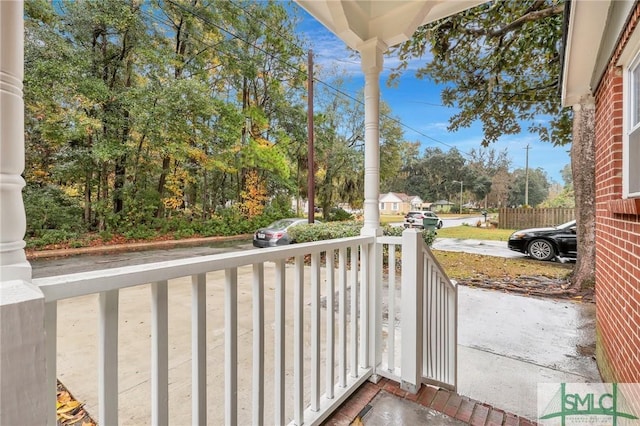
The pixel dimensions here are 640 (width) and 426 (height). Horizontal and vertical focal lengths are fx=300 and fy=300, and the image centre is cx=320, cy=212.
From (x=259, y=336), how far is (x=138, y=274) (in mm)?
528

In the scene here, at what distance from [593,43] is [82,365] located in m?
4.19

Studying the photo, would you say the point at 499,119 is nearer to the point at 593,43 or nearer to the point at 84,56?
the point at 593,43

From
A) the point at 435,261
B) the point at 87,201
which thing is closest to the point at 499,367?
the point at 435,261

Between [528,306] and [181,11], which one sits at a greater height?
[181,11]

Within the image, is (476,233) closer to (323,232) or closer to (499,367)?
(323,232)

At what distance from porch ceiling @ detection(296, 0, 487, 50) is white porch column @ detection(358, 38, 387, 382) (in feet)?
0.27

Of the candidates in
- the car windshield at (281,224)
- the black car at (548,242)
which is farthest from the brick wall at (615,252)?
the black car at (548,242)

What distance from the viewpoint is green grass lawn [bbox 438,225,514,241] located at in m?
9.63

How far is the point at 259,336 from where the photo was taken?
3.75 feet

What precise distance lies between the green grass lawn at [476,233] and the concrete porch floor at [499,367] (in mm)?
6314

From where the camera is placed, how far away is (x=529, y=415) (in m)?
1.78

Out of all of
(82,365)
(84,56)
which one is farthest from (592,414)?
(84,56)

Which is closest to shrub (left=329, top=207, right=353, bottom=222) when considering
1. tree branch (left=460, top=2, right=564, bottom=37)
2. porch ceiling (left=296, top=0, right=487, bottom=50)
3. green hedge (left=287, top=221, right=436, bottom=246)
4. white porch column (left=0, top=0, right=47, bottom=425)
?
green hedge (left=287, top=221, right=436, bottom=246)

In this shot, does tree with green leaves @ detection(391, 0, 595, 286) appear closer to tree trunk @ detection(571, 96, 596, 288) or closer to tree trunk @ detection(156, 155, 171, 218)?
tree trunk @ detection(571, 96, 596, 288)
